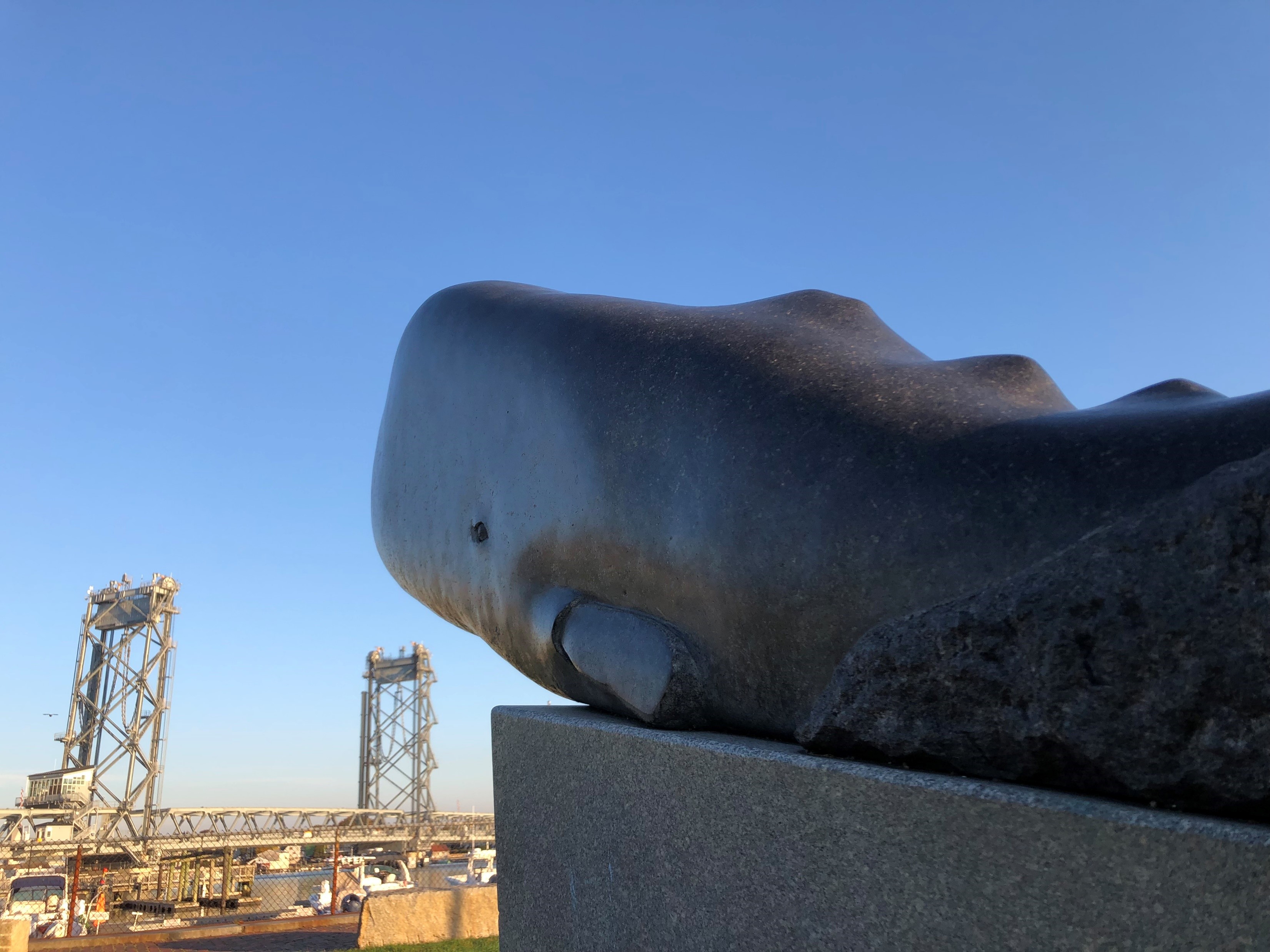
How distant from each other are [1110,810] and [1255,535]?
40 cm

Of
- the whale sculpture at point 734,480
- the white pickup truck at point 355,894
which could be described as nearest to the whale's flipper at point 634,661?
the whale sculpture at point 734,480

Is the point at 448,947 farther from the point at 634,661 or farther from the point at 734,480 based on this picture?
the point at 734,480

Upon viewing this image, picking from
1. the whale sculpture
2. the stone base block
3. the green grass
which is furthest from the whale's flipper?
the stone base block

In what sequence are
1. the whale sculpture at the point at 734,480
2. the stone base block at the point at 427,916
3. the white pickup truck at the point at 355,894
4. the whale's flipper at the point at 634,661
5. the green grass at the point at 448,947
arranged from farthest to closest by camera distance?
the white pickup truck at the point at 355,894, the stone base block at the point at 427,916, the green grass at the point at 448,947, the whale's flipper at the point at 634,661, the whale sculpture at the point at 734,480

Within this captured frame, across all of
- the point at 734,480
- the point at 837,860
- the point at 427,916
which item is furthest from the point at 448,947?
the point at 837,860

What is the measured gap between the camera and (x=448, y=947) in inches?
310

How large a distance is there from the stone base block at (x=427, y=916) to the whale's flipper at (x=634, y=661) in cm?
654

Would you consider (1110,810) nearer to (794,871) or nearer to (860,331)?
(794,871)

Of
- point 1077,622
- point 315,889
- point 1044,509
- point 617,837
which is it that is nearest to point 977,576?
point 1044,509

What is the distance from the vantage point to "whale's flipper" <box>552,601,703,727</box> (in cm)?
211

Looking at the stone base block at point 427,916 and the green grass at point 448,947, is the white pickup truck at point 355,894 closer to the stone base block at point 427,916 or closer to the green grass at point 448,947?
the stone base block at point 427,916

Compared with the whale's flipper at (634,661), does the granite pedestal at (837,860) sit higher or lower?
lower

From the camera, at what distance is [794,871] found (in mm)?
1597

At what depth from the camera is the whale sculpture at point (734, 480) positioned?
169cm
